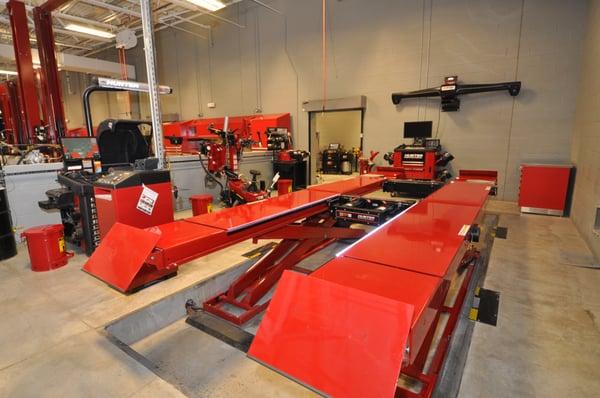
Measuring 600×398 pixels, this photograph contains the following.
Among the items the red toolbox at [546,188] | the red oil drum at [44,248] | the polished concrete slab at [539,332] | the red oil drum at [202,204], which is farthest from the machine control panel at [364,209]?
the red toolbox at [546,188]

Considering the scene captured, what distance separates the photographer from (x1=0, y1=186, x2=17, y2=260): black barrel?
3348 millimetres

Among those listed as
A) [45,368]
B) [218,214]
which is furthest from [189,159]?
[45,368]

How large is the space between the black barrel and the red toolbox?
7.41m

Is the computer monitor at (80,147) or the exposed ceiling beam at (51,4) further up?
the exposed ceiling beam at (51,4)

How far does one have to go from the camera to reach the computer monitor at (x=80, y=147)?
3.64 meters

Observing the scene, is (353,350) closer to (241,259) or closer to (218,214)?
(218,214)

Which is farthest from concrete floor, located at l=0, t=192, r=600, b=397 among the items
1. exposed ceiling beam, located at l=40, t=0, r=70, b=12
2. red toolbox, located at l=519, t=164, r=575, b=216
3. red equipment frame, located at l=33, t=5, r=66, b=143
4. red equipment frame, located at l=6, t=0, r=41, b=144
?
exposed ceiling beam, located at l=40, t=0, r=70, b=12

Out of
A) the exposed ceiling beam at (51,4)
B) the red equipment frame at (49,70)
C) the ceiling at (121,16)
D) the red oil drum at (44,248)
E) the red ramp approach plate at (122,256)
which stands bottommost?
the red oil drum at (44,248)

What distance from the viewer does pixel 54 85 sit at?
23.3ft

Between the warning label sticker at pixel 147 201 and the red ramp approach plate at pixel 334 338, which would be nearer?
the red ramp approach plate at pixel 334 338

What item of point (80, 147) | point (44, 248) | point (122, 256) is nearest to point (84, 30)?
point (80, 147)

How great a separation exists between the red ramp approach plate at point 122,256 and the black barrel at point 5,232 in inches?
90.4

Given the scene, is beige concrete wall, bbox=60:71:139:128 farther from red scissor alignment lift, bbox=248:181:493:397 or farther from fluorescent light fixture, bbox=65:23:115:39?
red scissor alignment lift, bbox=248:181:493:397

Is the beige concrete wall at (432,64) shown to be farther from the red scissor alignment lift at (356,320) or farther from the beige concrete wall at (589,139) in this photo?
the red scissor alignment lift at (356,320)
